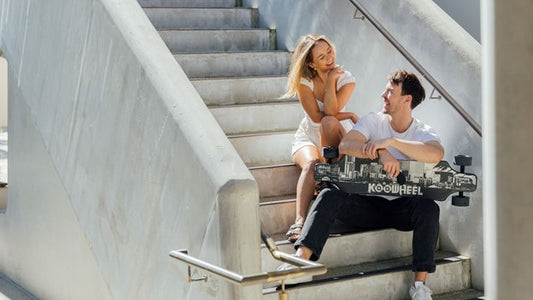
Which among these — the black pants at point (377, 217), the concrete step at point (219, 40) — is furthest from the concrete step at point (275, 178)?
the concrete step at point (219, 40)

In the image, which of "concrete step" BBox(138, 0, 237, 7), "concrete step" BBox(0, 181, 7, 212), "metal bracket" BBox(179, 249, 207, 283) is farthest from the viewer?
"concrete step" BBox(0, 181, 7, 212)

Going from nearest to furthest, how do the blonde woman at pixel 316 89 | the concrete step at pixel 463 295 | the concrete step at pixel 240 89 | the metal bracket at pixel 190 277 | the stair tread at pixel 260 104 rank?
the metal bracket at pixel 190 277 → the concrete step at pixel 463 295 → the blonde woman at pixel 316 89 → the stair tread at pixel 260 104 → the concrete step at pixel 240 89

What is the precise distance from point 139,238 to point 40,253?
2.32 m

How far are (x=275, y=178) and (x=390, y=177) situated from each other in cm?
94

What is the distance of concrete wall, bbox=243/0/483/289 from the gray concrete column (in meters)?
3.48

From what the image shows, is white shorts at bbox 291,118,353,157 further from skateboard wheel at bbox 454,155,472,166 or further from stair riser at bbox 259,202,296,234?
skateboard wheel at bbox 454,155,472,166

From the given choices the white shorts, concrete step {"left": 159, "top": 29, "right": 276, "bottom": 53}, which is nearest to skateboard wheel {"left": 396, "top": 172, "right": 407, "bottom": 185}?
the white shorts

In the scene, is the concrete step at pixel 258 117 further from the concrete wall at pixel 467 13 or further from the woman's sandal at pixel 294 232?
the concrete wall at pixel 467 13

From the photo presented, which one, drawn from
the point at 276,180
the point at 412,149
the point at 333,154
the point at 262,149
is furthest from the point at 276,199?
the point at 412,149

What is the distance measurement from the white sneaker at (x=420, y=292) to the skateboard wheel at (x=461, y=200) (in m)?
0.52

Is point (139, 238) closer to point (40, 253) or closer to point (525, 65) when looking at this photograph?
point (40, 253)

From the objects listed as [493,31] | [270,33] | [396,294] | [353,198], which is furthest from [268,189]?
[493,31]

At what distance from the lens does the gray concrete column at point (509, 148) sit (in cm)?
166

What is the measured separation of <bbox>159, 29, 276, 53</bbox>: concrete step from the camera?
709 centimetres
